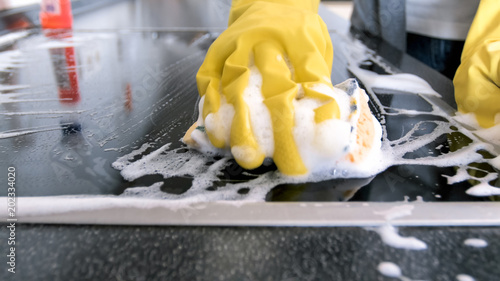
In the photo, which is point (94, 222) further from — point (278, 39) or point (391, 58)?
point (391, 58)

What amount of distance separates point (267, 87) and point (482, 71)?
0.53 meters

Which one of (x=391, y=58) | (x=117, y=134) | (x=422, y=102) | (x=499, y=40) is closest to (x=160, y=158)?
(x=117, y=134)

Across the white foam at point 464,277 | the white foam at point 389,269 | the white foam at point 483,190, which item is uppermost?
the white foam at point 483,190

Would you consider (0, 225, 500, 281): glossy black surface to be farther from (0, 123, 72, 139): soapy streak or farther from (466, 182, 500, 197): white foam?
(0, 123, 72, 139): soapy streak

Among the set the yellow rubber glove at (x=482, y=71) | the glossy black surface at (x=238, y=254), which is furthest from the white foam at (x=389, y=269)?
the yellow rubber glove at (x=482, y=71)

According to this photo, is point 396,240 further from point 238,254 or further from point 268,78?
point 268,78

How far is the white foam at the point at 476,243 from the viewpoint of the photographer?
486 millimetres

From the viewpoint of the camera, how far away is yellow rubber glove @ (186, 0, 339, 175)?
2.01ft

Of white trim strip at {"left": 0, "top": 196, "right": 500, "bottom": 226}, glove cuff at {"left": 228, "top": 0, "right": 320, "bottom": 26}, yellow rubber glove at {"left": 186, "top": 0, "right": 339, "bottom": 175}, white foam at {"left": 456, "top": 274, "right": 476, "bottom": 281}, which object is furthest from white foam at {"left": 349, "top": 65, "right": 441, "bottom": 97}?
white foam at {"left": 456, "top": 274, "right": 476, "bottom": 281}

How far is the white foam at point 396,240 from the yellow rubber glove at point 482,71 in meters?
0.46

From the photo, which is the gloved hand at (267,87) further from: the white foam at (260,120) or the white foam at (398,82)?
the white foam at (398,82)

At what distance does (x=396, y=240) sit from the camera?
490 millimetres

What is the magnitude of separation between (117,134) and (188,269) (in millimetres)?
435

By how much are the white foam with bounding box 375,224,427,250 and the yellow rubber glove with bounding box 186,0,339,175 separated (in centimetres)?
16
